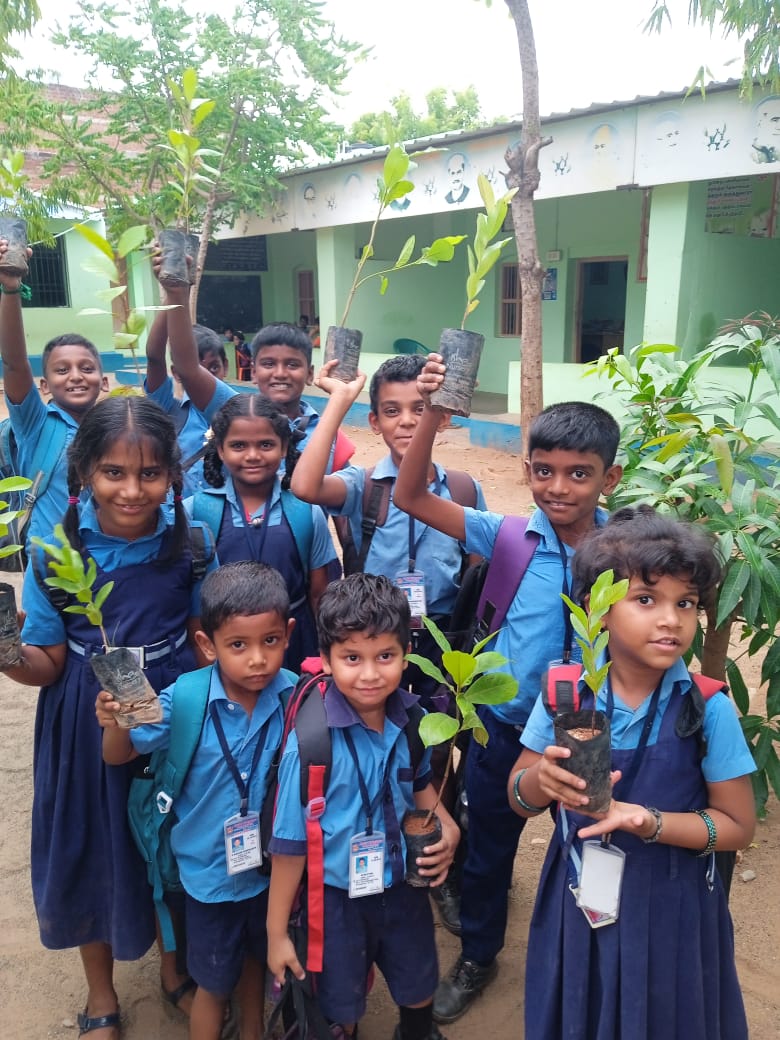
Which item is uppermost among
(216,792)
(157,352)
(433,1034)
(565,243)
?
(565,243)

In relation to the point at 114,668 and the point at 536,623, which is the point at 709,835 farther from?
the point at 114,668

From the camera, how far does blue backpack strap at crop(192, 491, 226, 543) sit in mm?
2109

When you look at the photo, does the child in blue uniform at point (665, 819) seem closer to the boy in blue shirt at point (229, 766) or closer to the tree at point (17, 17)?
the boy in blue shirt at point (229, 766)

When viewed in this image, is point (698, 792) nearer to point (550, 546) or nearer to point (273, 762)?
point (550, 546)

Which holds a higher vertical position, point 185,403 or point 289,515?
point 185,403

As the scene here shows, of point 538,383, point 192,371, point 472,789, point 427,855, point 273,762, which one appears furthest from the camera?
point 538,383

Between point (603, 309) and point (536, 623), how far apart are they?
12.2 m

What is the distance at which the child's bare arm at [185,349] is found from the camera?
6.20ft

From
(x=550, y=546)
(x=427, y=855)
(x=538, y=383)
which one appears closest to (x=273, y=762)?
(x=427, y=855)

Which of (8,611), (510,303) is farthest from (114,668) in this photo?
(510,303)

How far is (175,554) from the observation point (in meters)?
1.83

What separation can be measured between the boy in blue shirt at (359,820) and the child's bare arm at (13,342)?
44.0 inches

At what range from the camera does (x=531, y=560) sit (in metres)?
1.81

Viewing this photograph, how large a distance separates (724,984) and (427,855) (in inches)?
23.1
